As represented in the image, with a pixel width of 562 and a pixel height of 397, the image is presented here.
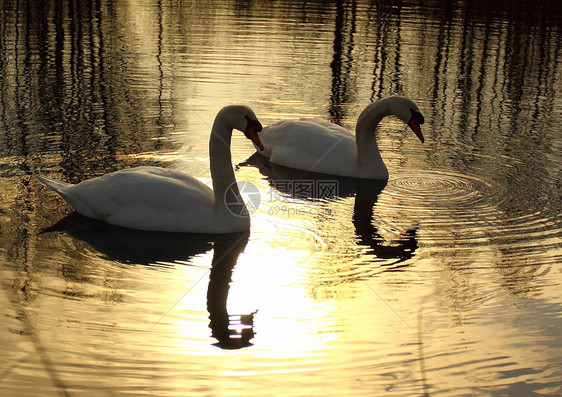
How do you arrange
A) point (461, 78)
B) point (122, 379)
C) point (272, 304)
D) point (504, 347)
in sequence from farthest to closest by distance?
point (461, 78), point (272, 304), point (504, 347), point (122, 379)

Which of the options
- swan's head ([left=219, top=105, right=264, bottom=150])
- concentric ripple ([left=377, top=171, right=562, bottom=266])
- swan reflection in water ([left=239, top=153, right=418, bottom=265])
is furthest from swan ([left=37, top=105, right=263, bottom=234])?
concentric ripple ([left=377, top=171, right=562, bottom=266])

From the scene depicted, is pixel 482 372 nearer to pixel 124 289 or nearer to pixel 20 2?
pixel 124 289

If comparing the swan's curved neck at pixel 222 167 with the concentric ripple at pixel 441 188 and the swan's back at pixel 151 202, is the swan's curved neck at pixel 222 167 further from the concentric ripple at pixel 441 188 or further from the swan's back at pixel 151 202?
the concentric ripple at pixel 441 188

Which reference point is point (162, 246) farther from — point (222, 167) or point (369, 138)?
point (369, 138)

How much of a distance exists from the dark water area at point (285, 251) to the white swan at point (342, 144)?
19 centimetres

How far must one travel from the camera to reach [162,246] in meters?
7.32

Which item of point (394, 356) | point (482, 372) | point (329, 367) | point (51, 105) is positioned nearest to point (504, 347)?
point (482, 372)

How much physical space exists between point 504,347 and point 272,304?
1.73 metres

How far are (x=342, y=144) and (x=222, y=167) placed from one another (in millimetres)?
2980

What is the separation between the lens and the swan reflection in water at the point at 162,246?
6.62 meters

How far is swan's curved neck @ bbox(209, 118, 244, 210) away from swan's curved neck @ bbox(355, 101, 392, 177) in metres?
2.74

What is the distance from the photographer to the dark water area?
5.24m

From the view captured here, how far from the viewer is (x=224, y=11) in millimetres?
27203

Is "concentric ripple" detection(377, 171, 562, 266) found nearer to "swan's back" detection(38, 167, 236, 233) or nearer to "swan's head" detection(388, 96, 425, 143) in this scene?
"swan's head" detection(388, 96, 425, 143)
